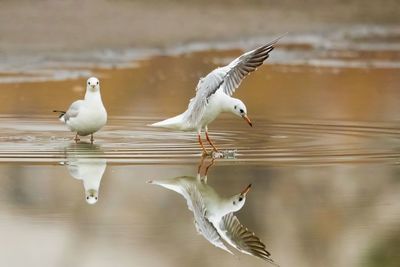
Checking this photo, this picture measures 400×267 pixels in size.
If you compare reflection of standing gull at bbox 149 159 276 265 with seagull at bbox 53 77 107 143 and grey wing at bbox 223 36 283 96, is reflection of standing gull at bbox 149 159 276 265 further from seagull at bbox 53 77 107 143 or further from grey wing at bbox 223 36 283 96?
seagull at bbox 53 77 107 143

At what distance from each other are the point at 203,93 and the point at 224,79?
12.4 inches

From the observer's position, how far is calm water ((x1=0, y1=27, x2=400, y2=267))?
7.54 metres

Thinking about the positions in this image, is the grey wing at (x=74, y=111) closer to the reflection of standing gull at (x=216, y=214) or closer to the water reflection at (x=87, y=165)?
the water reflection at (x=87, y=165)

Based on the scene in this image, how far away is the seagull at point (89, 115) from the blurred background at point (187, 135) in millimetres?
201

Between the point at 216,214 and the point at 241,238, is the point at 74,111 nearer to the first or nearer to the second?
the point at 216,214

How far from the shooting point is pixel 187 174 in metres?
10.5

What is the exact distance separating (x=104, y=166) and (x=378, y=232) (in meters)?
3.41

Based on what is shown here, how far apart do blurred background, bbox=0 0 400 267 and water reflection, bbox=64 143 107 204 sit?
40mm

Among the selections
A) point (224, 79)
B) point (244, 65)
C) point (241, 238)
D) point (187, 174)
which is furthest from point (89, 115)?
point (241, 238)

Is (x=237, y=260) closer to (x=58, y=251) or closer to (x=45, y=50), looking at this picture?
(x=58, y=251)

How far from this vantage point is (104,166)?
35.6 ft

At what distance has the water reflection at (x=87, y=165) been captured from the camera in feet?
31.8

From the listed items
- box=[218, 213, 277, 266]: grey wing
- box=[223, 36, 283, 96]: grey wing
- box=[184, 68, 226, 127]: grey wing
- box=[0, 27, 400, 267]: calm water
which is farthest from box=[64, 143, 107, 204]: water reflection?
box=[223, 36, 283, 96]: grey wing

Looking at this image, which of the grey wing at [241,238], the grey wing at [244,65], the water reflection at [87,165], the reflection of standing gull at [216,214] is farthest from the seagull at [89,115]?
the grey wing at [241,238]
